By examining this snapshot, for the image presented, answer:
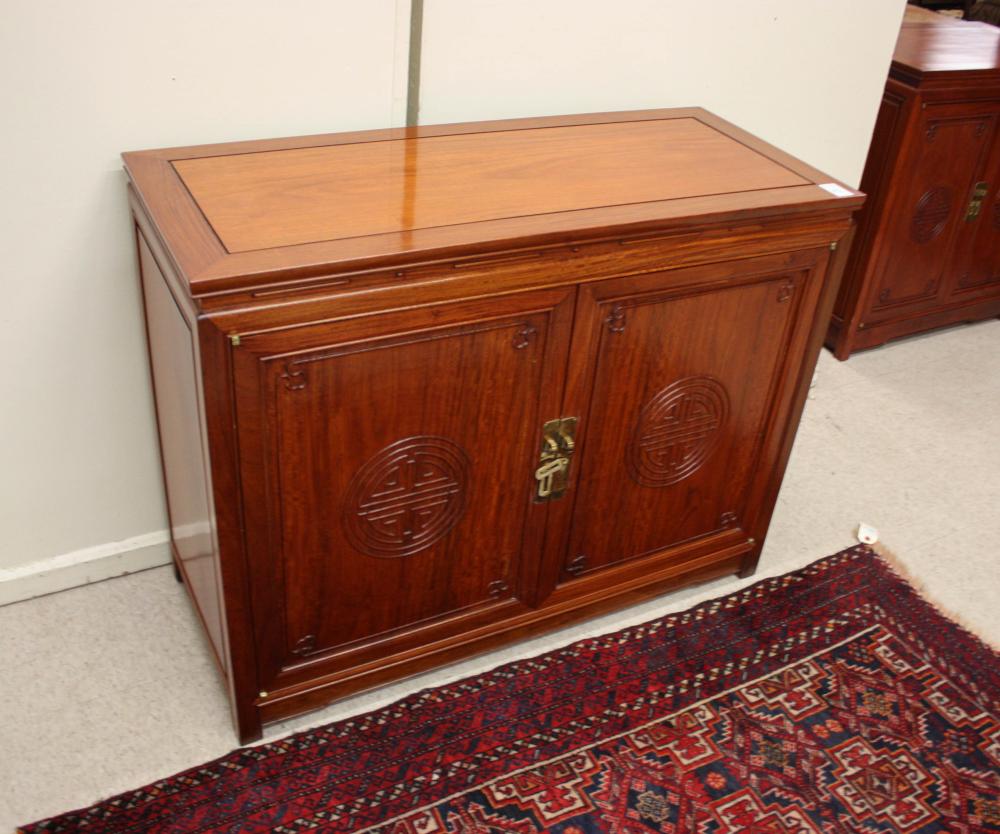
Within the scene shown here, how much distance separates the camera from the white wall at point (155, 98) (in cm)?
165

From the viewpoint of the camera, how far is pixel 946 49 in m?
3.01

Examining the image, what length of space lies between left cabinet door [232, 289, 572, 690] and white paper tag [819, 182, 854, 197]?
0.56 meters

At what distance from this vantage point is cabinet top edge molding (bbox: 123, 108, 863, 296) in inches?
56.4

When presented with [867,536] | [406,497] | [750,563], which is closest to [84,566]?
[406,497]

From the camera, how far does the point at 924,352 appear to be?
3.30m

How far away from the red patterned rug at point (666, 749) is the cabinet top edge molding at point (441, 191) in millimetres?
913

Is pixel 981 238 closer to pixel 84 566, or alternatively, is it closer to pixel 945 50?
pixel 945 50

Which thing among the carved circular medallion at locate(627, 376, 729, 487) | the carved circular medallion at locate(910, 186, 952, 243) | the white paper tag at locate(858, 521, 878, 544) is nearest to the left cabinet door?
the carved circular medallion at locate(627, 376, 729, 487)

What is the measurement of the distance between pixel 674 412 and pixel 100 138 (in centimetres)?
114

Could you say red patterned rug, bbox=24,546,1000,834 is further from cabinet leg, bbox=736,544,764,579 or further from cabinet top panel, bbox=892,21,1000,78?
cabinet top panel, bbox=892,21,1000,78

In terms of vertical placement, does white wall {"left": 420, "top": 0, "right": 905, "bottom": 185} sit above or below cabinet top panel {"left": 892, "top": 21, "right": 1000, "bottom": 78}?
above

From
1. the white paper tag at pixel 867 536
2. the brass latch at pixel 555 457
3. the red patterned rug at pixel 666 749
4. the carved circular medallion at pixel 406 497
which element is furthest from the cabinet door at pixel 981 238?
the carved circular medallion at pixel 406 497

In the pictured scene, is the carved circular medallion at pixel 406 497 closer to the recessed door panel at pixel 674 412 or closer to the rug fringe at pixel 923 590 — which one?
the recessed door panel at pixel 674 412

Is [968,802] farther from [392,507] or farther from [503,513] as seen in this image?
[392,507]
